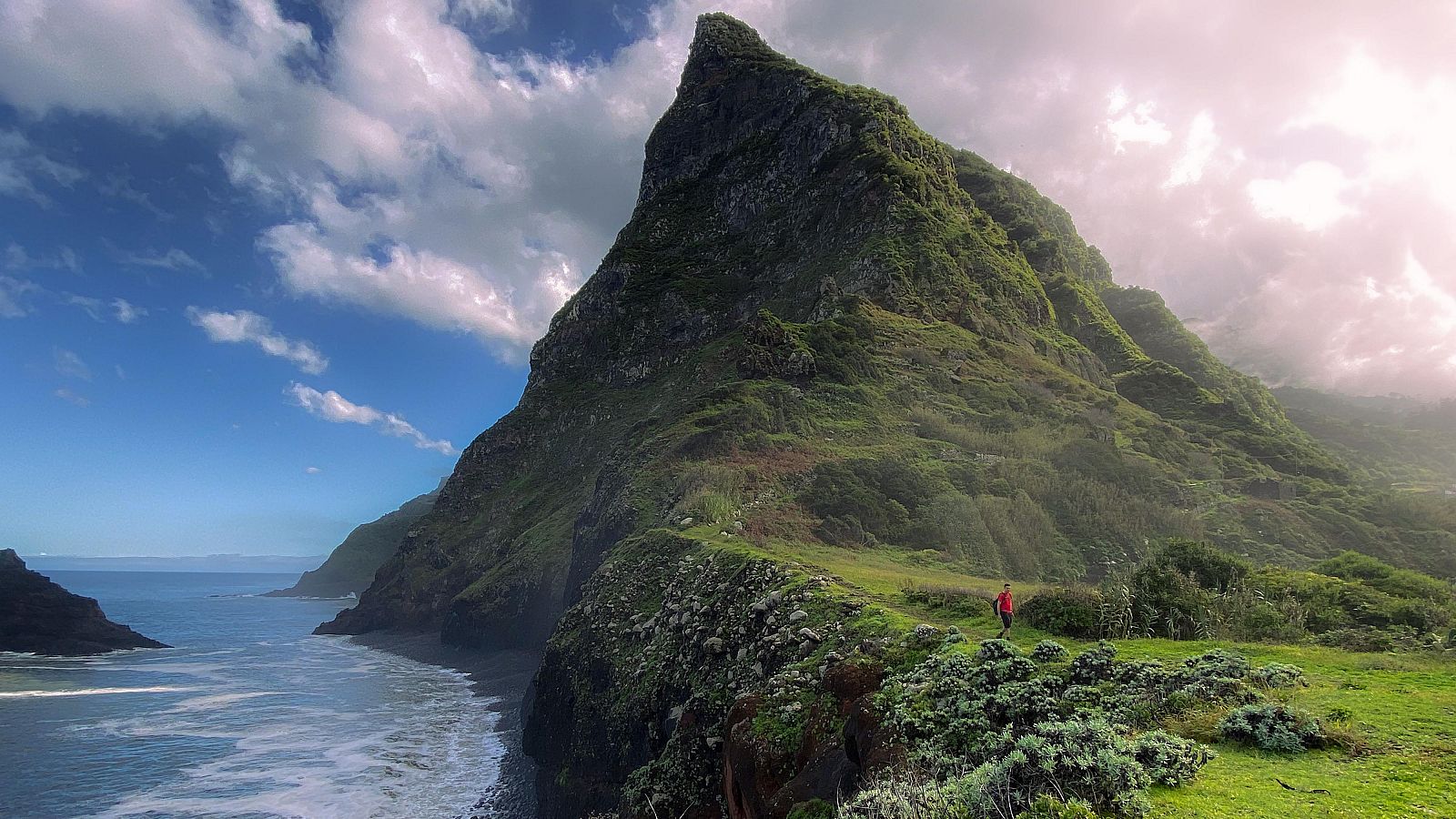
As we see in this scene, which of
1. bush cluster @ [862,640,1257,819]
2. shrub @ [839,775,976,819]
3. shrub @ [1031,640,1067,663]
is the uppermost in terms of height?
shrub @ [1031,640,1067,663]

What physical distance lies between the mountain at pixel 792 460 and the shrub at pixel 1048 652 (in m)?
2.68

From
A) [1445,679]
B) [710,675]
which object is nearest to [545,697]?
[710,675]

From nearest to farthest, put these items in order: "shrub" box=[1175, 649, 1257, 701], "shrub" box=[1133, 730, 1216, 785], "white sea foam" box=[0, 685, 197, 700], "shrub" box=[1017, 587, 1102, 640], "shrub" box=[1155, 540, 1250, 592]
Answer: "shrub" box=[1133, 730, 1216, 785]
"shrub" box=[1175, 649, 1257, 701]
"shrub" box=[1017, 587, 1102, 640]
"shrub" box=[1155, 540, 1250, 592]
"white sea foam" box=[0, 685, 197, 700]

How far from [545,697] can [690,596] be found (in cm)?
1105

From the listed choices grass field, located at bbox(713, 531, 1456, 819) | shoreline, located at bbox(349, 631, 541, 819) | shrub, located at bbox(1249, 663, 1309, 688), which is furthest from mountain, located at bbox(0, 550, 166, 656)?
shrub, located at bbox(1249, 663, 1309, 688)

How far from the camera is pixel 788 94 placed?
304 ft

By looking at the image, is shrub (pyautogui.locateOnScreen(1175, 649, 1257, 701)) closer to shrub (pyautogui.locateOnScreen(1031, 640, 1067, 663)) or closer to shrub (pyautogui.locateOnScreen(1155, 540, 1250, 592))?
shrub (pyautogui.locateOnScreen(1031, 640, 1067, 663))

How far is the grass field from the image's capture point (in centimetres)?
486

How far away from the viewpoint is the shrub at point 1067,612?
1181 cm

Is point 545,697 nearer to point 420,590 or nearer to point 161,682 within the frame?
point 161,682

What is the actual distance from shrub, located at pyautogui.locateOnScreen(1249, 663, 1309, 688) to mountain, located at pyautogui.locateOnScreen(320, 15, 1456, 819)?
4.92 m

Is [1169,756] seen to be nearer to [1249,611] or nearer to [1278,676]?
[1278,676]

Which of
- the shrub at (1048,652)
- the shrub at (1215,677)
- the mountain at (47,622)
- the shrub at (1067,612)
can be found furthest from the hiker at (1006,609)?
the mountain at (47,622)

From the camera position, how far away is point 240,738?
34875 millimetres
